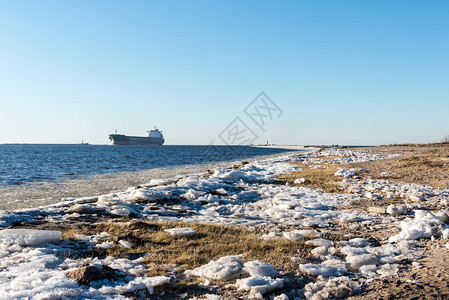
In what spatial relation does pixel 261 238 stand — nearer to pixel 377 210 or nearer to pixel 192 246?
pixel 192 246

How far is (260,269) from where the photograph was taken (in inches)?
189

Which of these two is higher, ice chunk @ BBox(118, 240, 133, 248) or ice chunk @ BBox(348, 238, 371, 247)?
ice chunk @ BBox(118, 240, 133, 248)

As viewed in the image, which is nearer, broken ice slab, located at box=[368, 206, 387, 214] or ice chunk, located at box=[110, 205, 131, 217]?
ice chunk, located at box=[110, 205, 131, 217]

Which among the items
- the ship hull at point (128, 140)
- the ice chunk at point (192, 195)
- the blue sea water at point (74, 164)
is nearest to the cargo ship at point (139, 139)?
the ship hull at point (128, 140)

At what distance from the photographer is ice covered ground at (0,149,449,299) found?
4289 millimetres

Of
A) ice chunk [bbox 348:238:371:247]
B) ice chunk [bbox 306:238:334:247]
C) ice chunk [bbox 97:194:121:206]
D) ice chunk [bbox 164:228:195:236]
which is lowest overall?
ice chunk [bbox 348:238:371:247]

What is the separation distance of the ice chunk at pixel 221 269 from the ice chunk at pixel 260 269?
0.16 meters

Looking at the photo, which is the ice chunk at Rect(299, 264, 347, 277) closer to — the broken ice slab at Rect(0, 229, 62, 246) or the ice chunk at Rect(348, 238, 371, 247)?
the ice chunk at Rect(348, 238, 371, 247)

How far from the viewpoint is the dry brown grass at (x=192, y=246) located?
537 cm

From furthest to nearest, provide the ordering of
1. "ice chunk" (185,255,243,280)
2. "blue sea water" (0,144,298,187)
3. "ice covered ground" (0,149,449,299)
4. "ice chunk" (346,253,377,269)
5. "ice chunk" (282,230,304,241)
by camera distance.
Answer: "blue sea water" (0,144,298,187)
"ice chunk" (282,230,304,241)
"ice chunk" (346,253,377,269)
"ice chunk" (185,255,243,280)
"ice covered ground" (0,149,449,299)

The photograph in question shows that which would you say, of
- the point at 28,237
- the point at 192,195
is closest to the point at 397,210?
the point at 192,195

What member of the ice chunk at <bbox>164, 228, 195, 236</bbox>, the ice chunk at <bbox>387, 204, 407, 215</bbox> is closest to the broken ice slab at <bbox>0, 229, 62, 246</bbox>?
the ice chunk at <bbox>164, 228, 195, 236</bbox>

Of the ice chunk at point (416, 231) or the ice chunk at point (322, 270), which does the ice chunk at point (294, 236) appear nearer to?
the ice chunk at point (322, 270)

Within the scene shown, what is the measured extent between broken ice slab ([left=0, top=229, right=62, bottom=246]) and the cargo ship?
16546 cm
